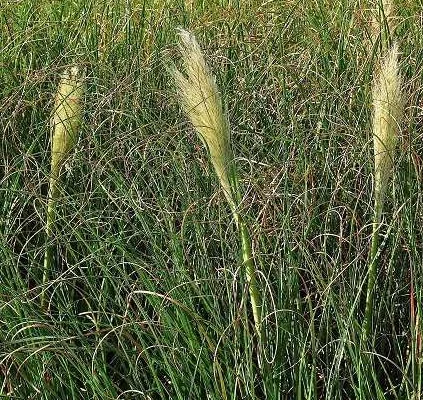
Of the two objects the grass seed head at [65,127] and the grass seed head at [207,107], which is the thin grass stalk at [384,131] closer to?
the grass seed head at [207,107]

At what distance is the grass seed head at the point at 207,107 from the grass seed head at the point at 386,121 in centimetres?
32

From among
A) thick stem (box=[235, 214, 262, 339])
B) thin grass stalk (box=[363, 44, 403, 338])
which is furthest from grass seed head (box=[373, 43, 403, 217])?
thick stem (box=[235, 214, 262, 339])

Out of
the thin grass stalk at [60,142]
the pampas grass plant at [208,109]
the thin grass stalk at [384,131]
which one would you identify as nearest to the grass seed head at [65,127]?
the thin grass stalk at [60,142]

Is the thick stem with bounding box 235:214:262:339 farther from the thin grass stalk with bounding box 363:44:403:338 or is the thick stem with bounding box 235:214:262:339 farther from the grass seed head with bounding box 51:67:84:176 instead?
the grass seed head with bounding box 51:67:84:176

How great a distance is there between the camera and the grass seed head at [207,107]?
1964mm

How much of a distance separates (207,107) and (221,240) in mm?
394

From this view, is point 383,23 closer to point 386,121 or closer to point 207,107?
point 386,121

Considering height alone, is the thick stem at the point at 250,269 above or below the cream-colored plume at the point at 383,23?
below

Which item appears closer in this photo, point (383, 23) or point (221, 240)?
point (221, 240)

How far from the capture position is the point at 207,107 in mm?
1963

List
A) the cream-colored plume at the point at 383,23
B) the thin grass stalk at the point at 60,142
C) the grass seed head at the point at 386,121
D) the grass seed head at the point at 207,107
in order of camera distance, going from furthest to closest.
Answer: the cream-colored plume at the point at 383,23, the thin grass stalk at the point at 60,142, the grass seed head at the point at 386,121, the grass seed head at the point at 207,107

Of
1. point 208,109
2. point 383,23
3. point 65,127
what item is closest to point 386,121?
point 208,109

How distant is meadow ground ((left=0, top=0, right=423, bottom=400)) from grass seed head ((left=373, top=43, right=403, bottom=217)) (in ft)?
0.29

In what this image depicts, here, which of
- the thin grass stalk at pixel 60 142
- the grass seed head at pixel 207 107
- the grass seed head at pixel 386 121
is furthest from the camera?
the thin grass stalk at pixel 60 142
